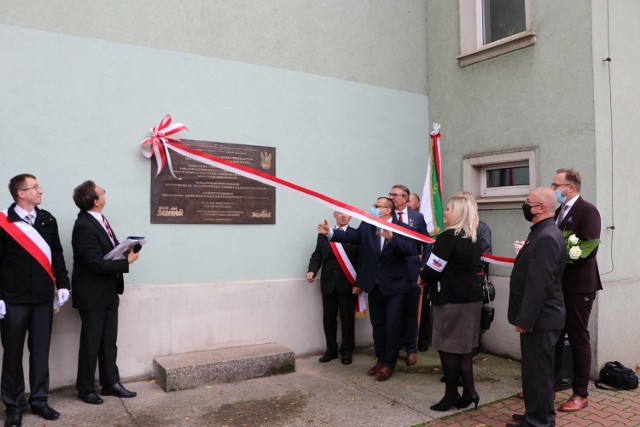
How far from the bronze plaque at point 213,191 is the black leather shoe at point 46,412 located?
1975mm

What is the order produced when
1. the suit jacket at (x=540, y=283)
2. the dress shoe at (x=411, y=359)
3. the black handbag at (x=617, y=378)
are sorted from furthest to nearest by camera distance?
the dress shoe at (x=411, y=359) < the black handbag at (x=617, y=378) < the suit jacket at (x=540, y=283)

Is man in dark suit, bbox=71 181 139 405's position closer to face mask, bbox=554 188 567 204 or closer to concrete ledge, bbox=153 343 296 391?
concrete ledge, bbox=153 343 296 391

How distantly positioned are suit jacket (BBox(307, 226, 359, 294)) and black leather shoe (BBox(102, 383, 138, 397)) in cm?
230

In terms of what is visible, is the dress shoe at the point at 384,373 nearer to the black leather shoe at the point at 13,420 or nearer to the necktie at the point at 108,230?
the necktie at the point at 108,230

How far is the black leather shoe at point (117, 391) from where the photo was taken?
5074mm

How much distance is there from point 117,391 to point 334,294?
98.1 inches

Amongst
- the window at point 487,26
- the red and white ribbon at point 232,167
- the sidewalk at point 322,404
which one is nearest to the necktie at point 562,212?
the red and white ribbon at point 232,167

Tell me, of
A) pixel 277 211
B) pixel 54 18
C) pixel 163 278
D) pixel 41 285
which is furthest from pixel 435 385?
pixel 54 18

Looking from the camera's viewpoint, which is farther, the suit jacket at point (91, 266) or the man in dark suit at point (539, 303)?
the suit jacket at point (91, 266)

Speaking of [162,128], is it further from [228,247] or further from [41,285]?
[41,285]

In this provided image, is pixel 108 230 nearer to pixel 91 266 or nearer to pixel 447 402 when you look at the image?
pixel 91 266

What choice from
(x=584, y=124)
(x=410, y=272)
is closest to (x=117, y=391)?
(x=410, y=272)

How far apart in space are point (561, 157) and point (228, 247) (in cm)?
380

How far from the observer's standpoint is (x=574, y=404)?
4.75 metres
